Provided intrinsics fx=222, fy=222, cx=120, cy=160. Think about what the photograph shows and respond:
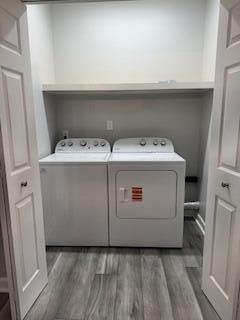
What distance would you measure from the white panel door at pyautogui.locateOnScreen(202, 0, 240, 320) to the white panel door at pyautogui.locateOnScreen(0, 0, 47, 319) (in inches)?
47.6

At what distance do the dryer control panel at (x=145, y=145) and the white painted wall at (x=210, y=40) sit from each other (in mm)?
846

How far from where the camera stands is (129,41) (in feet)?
Answer: 8.61

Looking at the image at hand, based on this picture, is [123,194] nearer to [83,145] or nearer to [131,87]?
[83,145]

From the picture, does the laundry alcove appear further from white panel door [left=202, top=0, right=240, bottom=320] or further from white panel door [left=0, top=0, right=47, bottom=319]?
white panel door [left=202, top=0, right=240, bottom=320]

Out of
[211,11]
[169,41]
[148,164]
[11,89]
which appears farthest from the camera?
[169,41]

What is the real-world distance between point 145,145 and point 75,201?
1.06 meters

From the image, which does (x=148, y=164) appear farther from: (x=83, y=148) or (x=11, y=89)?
(x=11, y=89)

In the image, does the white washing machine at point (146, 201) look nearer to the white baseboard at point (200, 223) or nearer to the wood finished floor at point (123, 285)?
the wood finished floor at point (123, 285)

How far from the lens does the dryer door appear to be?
212cm

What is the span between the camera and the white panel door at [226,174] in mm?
1222

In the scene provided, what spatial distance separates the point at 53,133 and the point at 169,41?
1.77 m

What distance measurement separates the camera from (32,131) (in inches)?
59.4

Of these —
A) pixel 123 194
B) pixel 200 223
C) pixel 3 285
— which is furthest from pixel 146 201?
pixel 3 285

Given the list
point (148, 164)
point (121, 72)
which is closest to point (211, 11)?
point (121, 72)
